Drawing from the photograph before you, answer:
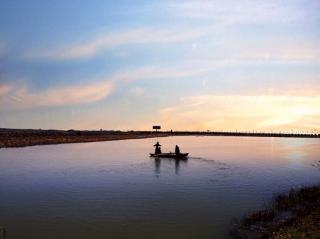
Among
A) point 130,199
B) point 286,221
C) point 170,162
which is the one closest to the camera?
point 286,221

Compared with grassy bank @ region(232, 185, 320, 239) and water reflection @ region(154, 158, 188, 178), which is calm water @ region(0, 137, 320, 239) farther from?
grassy bank @ region(232, 185, 320, 239)

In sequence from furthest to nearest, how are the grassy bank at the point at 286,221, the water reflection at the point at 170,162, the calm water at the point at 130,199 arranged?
the water reflection at the point at 170,162 → the calm water at the point at 130,199 → the grassy bank at the point at 286,221

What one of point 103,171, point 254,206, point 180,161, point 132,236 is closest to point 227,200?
point 254,206

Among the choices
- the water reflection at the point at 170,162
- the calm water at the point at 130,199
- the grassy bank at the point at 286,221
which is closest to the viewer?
the grassy bank at the point at 286,221

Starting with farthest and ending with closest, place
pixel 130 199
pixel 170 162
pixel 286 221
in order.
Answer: pixel 170 162 < pixel 130 199 < pixel 286 221

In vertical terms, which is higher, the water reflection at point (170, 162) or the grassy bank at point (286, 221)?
the water reflection at point (170, 162)

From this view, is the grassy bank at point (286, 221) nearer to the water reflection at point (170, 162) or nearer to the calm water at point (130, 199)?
the calm water at point (130, 199)

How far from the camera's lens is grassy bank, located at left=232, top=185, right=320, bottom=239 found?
690 inches

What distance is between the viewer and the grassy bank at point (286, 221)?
17.5m

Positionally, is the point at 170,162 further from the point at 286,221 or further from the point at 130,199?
the point at 286,221

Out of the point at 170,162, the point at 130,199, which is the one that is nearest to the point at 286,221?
the point at 130,199

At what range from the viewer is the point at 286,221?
68.7ft

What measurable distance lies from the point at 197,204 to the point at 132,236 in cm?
835

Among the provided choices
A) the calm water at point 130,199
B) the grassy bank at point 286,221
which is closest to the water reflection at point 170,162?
the calm water at point 130,199
